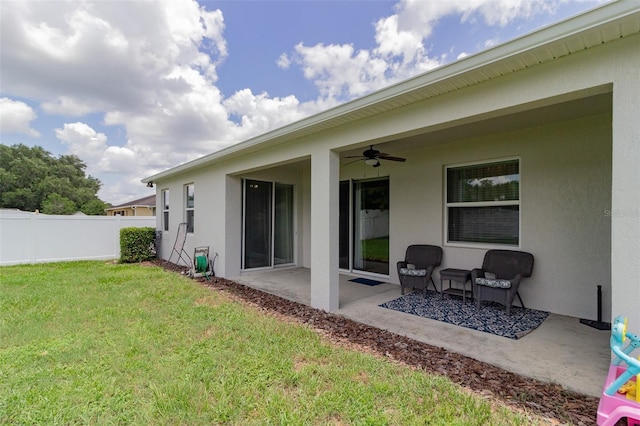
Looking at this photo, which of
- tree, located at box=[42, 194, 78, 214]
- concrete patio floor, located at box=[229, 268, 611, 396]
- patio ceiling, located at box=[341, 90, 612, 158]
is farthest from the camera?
tree, located at box=[42, 194, 78, 214]

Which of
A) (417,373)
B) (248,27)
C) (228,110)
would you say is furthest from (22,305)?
(228,110)

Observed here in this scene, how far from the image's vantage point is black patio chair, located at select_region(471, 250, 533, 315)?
13.9 feet

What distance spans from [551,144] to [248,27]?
8.48m

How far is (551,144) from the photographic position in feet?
14.7

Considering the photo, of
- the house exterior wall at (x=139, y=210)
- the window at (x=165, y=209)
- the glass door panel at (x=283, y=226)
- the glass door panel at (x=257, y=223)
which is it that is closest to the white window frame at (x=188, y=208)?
the window at (x=165, y=209)

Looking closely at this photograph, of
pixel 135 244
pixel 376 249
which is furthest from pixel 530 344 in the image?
pixel 135 244

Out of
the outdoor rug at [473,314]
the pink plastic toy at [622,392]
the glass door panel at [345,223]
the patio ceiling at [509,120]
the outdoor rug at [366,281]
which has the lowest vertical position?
the outdoor rug at [366,281]

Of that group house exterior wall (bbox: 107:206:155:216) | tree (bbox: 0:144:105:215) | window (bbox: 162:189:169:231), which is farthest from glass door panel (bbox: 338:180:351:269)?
tree (bbox: 0:144:105:215)

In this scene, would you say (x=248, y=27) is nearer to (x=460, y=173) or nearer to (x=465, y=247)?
(x=460, y=173)

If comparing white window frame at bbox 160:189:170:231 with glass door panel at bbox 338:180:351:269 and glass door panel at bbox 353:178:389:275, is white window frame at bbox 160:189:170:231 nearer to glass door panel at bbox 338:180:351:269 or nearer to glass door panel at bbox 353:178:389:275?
glass door panel at bbox 338:180:351:269

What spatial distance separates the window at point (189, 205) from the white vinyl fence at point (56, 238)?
4.00 metres

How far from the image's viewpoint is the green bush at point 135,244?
991 centimetres

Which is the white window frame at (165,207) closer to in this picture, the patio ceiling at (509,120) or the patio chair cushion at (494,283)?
the patio ceiling at (509,120)

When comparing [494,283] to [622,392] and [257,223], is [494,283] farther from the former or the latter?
[257,223]
